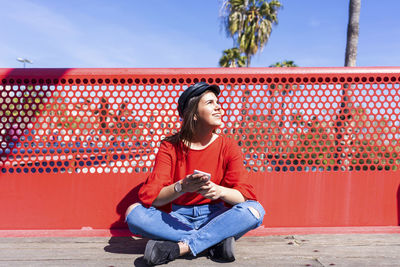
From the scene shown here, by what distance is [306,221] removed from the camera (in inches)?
121

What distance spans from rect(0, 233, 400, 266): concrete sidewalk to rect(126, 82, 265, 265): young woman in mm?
174

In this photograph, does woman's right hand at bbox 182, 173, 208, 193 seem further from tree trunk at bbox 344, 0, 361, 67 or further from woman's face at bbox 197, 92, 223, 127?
tree trunk at bbox 344, 0, 361, 67

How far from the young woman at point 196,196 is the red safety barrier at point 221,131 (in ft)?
1.97

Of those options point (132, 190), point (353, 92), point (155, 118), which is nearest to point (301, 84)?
point (353, 92)

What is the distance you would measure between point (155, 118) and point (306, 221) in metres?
1.83

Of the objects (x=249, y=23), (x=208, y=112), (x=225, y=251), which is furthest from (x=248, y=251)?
(x=249, y=23)

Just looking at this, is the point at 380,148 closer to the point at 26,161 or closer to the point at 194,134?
the point at 194,134

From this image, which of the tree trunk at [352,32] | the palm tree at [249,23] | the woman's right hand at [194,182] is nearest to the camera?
the woman's right hand at [194,182]

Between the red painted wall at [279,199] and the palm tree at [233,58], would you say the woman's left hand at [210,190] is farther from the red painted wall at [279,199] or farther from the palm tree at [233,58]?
the palm tree at [233,58]

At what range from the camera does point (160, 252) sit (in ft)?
7.22

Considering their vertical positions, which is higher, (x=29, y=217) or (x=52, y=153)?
(x=52, y=153)

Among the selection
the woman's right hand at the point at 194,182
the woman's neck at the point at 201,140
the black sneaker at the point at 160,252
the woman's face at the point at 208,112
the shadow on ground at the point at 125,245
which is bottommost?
the shadow on ground at the point at 125,245

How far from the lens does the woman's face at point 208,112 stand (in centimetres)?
245

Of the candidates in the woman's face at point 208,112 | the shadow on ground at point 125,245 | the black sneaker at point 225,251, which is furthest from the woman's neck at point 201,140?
the shadow on ground at point 125,245
